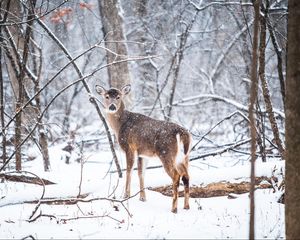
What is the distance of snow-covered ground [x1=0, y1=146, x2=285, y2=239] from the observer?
17.1ft

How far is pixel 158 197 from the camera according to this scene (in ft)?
23.3

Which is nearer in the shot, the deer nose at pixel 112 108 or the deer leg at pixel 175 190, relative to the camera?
the deer leg at pixel 175 190

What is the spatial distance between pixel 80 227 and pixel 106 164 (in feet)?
24.2

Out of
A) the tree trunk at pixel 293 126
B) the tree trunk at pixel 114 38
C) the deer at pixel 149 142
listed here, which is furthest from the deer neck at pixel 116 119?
the tree trunk at pixel 293 126

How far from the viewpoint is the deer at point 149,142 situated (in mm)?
6480

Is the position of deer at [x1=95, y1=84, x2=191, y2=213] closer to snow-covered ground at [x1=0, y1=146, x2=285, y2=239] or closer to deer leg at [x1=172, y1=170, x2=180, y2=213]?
deer leg at [x1=172, y1=170, x2=180, y2=213]

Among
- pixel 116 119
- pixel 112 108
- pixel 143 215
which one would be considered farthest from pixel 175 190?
pixel 112 108

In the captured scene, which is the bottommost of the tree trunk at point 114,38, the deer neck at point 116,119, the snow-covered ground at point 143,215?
the snow-covered ground at point 143,215

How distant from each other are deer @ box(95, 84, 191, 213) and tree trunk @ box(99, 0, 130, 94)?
327 cm

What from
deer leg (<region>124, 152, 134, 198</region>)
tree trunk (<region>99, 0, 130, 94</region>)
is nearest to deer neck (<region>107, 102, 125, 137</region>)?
deer leg (<region>124, 152, 134, 198</region>)

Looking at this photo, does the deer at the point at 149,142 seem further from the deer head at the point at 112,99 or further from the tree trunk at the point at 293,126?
the tree trunk at the point at 293,126

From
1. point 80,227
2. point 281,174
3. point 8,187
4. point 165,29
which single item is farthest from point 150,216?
point 165,29

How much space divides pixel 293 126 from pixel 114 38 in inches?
323

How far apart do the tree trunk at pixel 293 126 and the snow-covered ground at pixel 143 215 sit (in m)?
0.96
